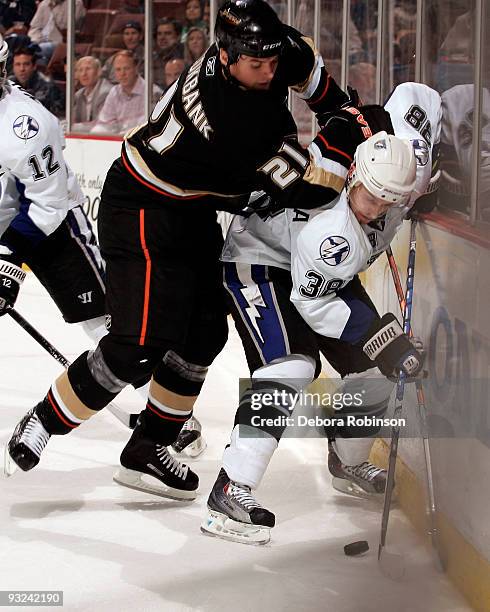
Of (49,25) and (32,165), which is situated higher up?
(32,165)

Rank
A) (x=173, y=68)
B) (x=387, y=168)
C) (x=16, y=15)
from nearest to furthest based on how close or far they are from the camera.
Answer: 1. (x=387, y=168)
2. (x=173, y=68)
3. (x=16, y=15)

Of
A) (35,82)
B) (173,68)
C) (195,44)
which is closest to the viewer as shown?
(195,44)

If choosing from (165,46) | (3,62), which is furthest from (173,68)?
(3,62)

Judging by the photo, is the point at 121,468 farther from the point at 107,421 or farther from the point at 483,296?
the point at 483,296

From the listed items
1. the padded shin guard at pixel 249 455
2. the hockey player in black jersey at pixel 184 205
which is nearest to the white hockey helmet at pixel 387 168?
the hockey player in black jersey at pixel 184 205

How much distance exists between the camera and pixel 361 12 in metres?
4.21

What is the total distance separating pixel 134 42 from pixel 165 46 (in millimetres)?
236

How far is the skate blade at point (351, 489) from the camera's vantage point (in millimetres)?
2998

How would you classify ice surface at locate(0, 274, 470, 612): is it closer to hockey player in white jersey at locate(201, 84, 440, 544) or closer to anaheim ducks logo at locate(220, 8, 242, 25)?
hockey player in white jersey at locate(201, 84, 440, 544)

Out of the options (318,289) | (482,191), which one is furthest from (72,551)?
(482,191)

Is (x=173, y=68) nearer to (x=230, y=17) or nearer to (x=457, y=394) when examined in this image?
(x=230, y=17)

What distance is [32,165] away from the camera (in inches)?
123

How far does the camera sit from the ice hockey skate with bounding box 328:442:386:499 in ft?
9.78

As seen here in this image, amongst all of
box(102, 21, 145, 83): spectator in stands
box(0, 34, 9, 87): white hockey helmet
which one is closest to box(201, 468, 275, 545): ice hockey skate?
box(0, 34, 9, 87): white hockey helmet
